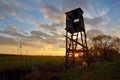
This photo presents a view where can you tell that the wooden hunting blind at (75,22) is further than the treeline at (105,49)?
No

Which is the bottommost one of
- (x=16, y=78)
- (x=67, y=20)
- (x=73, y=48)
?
(x=16, y=78)

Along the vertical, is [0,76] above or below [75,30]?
below

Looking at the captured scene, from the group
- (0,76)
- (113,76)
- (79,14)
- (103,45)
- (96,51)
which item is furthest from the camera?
(103,45)

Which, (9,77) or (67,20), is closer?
(9,77)

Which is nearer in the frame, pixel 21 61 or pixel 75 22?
pixel 75 22

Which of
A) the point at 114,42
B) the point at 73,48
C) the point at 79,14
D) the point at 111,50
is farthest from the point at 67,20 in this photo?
the point at 114,42

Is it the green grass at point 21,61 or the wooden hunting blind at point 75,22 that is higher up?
the wooden hunting blind at point 75,22

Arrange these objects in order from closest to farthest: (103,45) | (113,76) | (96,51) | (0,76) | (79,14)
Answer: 1. (113,76)
2. (0,76)
3. (79,14)
4. (96,51)
5. (103,45)

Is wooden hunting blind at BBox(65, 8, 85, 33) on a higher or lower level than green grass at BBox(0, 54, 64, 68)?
higher

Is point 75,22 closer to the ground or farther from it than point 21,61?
farther from it

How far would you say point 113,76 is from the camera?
1349 cm

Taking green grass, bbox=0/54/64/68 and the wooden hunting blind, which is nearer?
the wooden hunting blind

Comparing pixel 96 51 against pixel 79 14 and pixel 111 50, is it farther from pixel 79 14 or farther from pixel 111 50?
pixel 79 14

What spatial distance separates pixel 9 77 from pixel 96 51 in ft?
98.5
